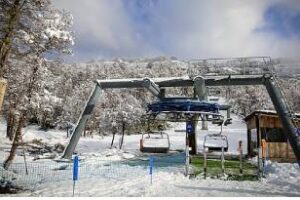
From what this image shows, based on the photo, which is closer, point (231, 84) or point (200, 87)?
point (200, 87)

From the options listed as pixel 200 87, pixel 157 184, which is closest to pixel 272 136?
pixel 200 87

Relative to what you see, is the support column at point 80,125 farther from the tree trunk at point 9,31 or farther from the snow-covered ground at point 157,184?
the tree trunk at point 9,31

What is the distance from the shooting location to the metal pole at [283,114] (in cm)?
1503

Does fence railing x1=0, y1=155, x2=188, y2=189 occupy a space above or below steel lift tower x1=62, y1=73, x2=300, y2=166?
below

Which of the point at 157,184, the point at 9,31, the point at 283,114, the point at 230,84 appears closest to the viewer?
the point at 9,31

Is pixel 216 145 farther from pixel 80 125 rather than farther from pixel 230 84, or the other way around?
pixel 80 125

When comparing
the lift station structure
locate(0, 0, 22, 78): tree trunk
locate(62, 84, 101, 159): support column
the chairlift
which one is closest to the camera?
locate(0, 0, 22, 78): tree trunk

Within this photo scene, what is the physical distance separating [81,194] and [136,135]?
31.8m

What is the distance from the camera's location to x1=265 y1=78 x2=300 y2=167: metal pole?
592 inches

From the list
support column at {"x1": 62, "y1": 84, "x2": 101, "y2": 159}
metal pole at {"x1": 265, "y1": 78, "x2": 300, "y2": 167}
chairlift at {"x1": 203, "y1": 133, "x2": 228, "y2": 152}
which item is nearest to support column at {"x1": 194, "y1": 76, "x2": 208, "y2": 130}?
chairlift at {"x1": 203, "y1": 133, "x2": 228, "y2": 152}

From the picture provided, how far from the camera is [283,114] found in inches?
601

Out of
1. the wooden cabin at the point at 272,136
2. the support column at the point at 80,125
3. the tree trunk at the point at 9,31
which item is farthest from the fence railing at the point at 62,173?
the wooden cabin at the point at 272,136

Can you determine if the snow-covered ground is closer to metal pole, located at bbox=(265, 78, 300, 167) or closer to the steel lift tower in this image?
metal pole, located at bbox=(265, 78, 300, 167)

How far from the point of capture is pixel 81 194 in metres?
10.2
